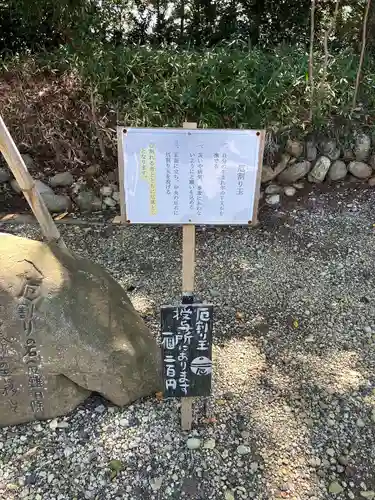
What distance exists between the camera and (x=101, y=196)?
4.33 metres

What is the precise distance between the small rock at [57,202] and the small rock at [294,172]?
6.53 feet

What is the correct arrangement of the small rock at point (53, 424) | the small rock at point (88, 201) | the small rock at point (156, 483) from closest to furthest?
the small rock at point (156, 483) < the small rock at point (53, 424) < the small rock at point (88, 201)

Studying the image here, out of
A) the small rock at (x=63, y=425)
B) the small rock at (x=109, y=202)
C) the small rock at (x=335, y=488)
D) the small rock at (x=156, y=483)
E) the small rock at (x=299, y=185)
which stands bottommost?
the small rock at (x=335, y=488)

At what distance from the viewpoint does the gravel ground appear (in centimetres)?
211

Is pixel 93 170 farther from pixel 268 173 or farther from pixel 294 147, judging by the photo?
pixel 294 147

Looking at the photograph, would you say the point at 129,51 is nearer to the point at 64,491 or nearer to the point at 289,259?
the point at 289,259

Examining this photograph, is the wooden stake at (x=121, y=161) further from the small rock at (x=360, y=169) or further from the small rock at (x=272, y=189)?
the small rock at (x=360, y=169)

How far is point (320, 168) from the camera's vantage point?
442cm

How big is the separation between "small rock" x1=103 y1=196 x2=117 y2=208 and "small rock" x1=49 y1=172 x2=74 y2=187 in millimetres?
373

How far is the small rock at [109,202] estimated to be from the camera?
14.1 feet

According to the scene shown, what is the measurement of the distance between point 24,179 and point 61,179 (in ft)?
6.10

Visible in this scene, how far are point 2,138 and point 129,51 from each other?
2588 millimetres

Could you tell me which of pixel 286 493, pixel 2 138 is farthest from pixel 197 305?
pixel 2 138

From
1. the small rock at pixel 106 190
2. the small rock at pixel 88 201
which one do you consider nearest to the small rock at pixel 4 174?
the small rock at pixel 88 201
